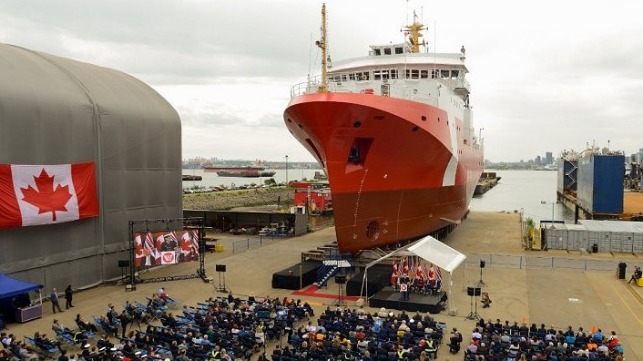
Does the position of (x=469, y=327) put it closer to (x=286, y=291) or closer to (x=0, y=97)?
(x=286, y=291)

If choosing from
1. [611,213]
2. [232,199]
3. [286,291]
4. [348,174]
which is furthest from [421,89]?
[232,199]

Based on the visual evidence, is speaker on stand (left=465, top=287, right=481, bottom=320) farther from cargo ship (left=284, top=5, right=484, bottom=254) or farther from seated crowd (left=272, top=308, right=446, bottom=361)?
cargo ship (left=284, top=5, right=484, bottom=254)

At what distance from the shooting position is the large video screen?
23.2m

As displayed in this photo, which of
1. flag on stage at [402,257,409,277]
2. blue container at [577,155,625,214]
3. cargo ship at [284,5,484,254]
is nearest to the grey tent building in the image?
cargo ship at [284,5,484,254]

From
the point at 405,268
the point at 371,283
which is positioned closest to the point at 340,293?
the point at 371,283

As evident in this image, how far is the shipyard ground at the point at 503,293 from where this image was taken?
699 inches

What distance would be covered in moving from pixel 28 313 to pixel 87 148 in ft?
26.4

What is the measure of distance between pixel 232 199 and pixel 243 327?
61522mm

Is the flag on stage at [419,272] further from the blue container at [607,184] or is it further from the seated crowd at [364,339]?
the blue container at [607,184]

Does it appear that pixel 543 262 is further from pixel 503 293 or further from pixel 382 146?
pixel 382 146

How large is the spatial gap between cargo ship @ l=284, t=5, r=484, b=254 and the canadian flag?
33.0 ft

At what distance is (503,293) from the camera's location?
2159 centimetres

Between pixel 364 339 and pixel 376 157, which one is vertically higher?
pixel 376 157

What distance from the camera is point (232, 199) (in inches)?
2995
